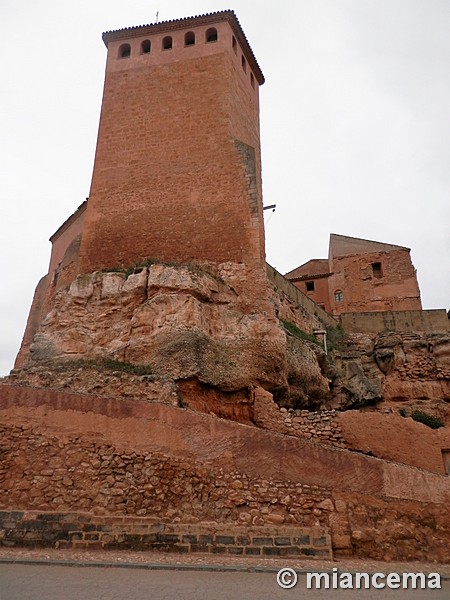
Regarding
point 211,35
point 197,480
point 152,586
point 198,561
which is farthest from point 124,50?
point 152,586

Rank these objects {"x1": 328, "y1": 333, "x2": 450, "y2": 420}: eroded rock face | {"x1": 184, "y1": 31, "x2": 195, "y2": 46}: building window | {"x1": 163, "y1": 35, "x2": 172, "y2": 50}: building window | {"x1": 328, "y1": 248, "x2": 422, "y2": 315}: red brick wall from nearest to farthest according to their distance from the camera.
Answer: {"x1": 328, "y1": 333, "x2": 450, "y2": 420}: eroded rock face
{"x1": 184, "y1": 31, "x2": 195, "y2": 46}: building window
{"x1": 163, "y1": 35, "x2": 172, "y2": 50}: building window
{"x1": 328, "y1": 248, "x2": 422, "y2": 315}: red brick wall

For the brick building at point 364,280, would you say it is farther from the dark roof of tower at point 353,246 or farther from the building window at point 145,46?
the building window at point 145,46

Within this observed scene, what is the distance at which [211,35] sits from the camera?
13.8 meters

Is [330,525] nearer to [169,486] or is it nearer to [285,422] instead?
[169,486]

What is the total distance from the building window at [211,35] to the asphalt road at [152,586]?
45.3ft

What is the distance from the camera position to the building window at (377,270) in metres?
21.9

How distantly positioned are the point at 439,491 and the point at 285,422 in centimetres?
328

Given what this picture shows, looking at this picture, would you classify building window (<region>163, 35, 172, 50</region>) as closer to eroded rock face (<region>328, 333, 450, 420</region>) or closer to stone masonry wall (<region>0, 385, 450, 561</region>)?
eroded rock face (<region>328, 333, 450, 420</region>)

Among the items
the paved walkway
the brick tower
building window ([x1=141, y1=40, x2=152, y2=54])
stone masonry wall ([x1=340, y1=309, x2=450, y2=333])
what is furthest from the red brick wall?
the paved walkway

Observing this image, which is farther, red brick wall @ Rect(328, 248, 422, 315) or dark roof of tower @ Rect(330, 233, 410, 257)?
dark roof of tower @ Rect(330, 233, 410, 257)

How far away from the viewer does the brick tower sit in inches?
460

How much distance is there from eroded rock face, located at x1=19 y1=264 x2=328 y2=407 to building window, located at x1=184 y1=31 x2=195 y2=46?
24.7 feet

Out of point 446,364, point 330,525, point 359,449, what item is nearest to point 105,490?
point 330,525

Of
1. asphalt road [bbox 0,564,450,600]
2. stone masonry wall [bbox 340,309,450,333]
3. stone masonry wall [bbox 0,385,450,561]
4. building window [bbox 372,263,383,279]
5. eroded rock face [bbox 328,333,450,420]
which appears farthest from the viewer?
building window [bbox 372,263,383,279]
